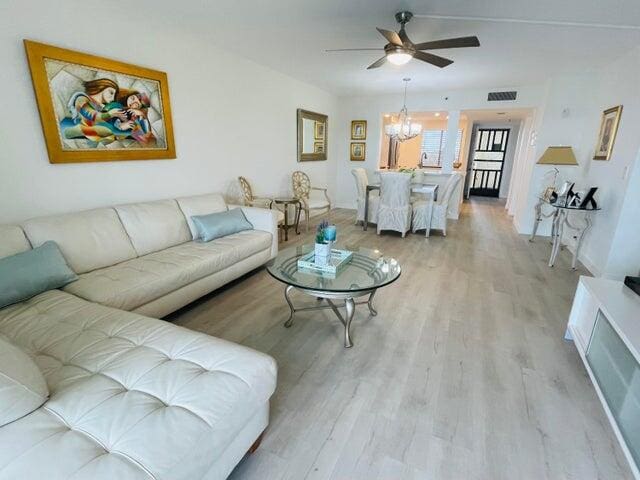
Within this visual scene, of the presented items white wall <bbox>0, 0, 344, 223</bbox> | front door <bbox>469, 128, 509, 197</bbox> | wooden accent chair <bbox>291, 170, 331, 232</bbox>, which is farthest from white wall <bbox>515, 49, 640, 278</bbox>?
front door <bbox>469, 128, 509, 197</bbox>

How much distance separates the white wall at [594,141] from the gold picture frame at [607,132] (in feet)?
0.26

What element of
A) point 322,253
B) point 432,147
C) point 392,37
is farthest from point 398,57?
point 432,147

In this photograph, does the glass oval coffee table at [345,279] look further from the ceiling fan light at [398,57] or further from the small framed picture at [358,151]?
the small framed picture at [358,151]

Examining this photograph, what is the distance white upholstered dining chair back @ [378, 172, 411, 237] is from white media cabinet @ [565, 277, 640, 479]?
8.82ft

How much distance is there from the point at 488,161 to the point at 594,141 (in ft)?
17.6

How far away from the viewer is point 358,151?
666 centimetres

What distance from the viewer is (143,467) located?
0.82 metres

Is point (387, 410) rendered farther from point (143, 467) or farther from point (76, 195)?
point (76, 195)

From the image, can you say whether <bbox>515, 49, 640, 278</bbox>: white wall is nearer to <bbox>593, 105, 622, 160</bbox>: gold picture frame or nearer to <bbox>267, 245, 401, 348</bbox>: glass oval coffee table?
<bbox>593, 105, 622, 160</bbox>: gold picture frame

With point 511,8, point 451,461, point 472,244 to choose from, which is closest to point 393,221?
point 472,244

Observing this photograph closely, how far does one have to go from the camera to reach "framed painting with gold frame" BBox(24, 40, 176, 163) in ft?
7.09

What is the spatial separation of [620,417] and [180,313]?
269cm

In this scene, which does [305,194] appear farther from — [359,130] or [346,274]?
[346,274]

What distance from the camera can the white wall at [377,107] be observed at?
17.1 feet
